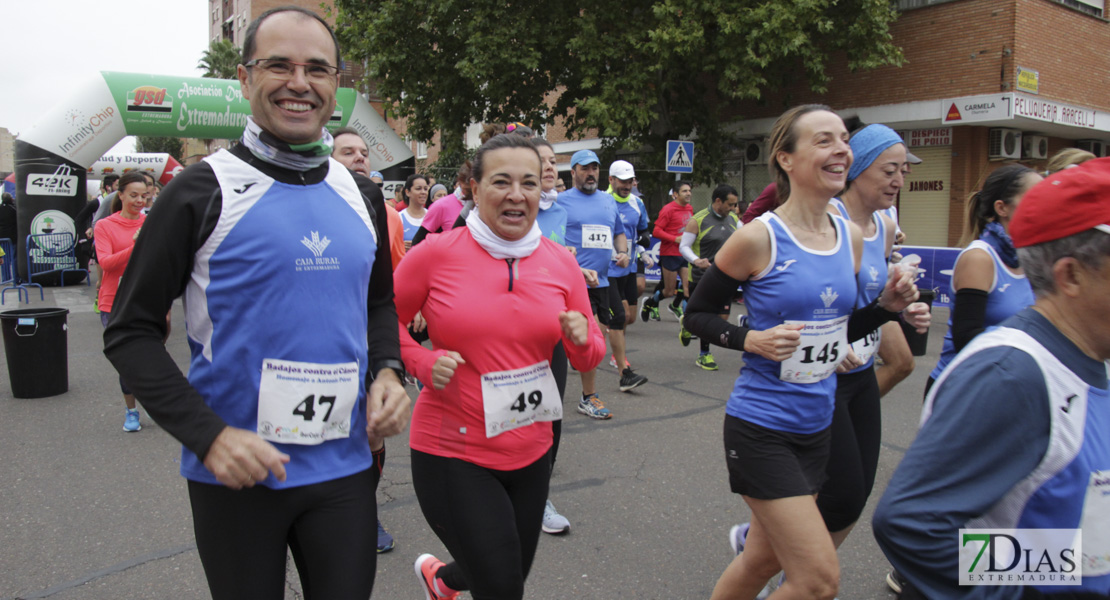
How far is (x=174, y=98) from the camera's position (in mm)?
15891

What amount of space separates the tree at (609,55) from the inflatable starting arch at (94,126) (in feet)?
16.6

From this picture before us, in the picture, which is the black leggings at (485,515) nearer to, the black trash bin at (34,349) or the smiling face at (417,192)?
the smiling face at (417,192)

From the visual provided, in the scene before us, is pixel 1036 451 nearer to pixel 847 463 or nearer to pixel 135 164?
pixel 847 463

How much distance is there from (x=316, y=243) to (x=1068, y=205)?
1573mm

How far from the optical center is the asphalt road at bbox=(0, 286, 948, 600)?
3.59m

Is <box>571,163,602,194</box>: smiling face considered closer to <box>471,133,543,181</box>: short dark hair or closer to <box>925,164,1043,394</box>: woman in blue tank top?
<box>925,164,1043,394</box>: woman in blue tank top

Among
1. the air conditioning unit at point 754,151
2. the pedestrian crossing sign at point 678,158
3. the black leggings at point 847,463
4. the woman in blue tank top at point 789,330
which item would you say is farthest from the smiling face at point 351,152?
the air conditioning unit at point 754,151

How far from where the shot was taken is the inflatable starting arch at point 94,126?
15047mm

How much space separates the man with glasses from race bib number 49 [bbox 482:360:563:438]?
2.01ft

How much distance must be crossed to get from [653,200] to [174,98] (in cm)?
1139

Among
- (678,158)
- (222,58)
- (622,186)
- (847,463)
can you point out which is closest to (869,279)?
(847,463)

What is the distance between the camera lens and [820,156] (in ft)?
9.08

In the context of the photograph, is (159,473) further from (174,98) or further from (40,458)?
(174,98)

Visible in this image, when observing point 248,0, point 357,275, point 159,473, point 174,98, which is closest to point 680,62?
point 174,98
